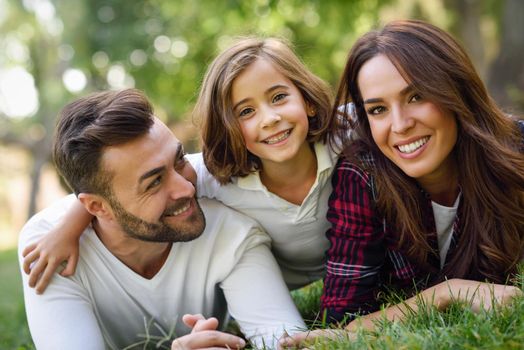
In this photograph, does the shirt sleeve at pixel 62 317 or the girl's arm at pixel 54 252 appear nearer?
the shirt sleeve at pixel 62 317

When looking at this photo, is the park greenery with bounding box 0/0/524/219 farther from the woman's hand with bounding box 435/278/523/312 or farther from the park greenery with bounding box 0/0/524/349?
the woman's hand with bounding box 435/278/523/312

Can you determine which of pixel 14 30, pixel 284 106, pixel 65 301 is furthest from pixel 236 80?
pixel 14 30

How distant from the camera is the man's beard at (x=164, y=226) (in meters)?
2.99

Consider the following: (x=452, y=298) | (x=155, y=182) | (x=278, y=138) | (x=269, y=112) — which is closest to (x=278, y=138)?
(x=278, y=138)

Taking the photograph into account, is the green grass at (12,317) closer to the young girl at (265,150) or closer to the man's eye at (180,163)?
the young girl at (265,150)

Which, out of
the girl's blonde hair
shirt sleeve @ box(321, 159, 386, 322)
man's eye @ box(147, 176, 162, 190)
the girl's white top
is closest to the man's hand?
shirt sleeve @ box(321, 159, 386, 322)

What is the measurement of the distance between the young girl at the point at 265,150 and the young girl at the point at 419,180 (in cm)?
20

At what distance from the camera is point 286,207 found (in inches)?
126

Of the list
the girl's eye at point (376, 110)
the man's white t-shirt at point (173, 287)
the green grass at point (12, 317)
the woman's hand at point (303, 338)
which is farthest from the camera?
the green grass at point (12, 317)

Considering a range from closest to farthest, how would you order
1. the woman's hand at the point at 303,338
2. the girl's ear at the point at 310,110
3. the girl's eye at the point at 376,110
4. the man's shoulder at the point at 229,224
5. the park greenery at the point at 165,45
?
the woman's hand at the point at 303,338
the girl's eye at the point at 376,110
the man's shoulder at the point at 229,224
the girl's ear at the point at 310,110
the park greenery at the point at 165,45

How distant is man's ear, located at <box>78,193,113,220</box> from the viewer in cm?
304

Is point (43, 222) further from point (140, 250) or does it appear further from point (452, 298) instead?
point (452, 298)

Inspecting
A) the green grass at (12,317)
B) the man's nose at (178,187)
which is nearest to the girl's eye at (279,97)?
the man's nose at (178,187)

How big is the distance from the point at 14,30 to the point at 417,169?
602 inches
